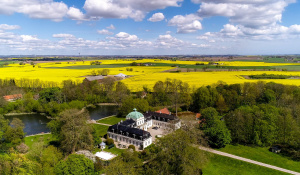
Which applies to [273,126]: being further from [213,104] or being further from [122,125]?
[122,125]

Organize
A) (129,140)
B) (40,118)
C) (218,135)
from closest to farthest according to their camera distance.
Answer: (218,135) < (129,140) < (40,118)

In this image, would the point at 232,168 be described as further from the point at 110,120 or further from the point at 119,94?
the point at 119,94

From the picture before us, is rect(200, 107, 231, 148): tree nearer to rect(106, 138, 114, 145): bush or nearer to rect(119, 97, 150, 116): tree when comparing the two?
rect(106, 138, 114, 145): bush

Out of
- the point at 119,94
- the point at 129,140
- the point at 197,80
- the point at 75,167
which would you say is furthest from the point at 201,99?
the point at 75,167

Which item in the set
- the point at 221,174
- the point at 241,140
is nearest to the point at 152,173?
the point at 221,174

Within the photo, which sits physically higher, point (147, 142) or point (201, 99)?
point (201, 99)
